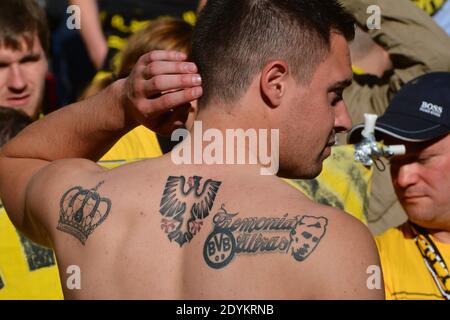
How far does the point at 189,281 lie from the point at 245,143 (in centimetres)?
42

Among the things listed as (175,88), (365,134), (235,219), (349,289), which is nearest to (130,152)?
(365,134)

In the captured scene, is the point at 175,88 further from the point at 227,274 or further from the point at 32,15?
the point at 32,15

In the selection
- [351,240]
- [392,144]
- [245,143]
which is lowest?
[392,144]

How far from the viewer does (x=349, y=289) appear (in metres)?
2.19

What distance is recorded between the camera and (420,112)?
3697 millimetres

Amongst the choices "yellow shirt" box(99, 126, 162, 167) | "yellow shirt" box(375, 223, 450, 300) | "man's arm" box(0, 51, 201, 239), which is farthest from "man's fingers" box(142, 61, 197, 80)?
"yellow shirt" box(375, 223, 450, 300)

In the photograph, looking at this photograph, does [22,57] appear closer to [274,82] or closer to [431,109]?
[431,109]

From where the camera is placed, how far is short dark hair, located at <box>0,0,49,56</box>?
4.58 meters

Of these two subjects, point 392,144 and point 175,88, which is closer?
point 175,88

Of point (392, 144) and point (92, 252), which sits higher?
point (92, 252)

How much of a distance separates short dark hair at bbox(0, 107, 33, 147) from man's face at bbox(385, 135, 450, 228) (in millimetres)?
1507

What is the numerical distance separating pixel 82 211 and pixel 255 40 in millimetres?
658

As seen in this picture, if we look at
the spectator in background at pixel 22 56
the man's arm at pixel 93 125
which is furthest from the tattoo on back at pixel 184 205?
the spectator in background at pixel 22 56

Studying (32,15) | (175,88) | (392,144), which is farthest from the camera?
(32,15)
